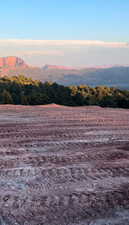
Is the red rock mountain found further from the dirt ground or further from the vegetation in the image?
the dirt ground

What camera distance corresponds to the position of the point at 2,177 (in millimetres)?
6285

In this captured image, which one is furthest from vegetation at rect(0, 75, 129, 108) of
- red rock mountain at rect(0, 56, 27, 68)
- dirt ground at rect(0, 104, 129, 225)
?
red rock mountain at rect(0, 56, 27, 68)

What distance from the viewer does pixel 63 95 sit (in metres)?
34.6

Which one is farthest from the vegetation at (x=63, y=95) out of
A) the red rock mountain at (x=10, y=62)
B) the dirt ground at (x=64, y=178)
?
the red rock mountain at (x=10, y=62)

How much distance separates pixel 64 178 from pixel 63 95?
2860 cm

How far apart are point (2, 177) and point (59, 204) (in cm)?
176

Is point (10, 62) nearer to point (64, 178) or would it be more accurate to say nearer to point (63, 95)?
point (63, 95)

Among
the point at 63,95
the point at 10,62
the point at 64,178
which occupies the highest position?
the point at 10,62

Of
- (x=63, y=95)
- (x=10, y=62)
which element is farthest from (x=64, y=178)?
(x=10, y=62)

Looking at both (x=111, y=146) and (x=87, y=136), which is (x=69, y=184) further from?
(x=87, y=136)

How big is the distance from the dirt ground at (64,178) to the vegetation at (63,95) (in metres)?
20.5

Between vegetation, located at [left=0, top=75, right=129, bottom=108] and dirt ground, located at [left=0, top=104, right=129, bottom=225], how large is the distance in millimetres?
20543

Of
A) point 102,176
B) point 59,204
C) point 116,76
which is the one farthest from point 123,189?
point 116,76

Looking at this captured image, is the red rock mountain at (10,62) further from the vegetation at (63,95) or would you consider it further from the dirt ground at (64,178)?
the dirt ground at (64,178)
